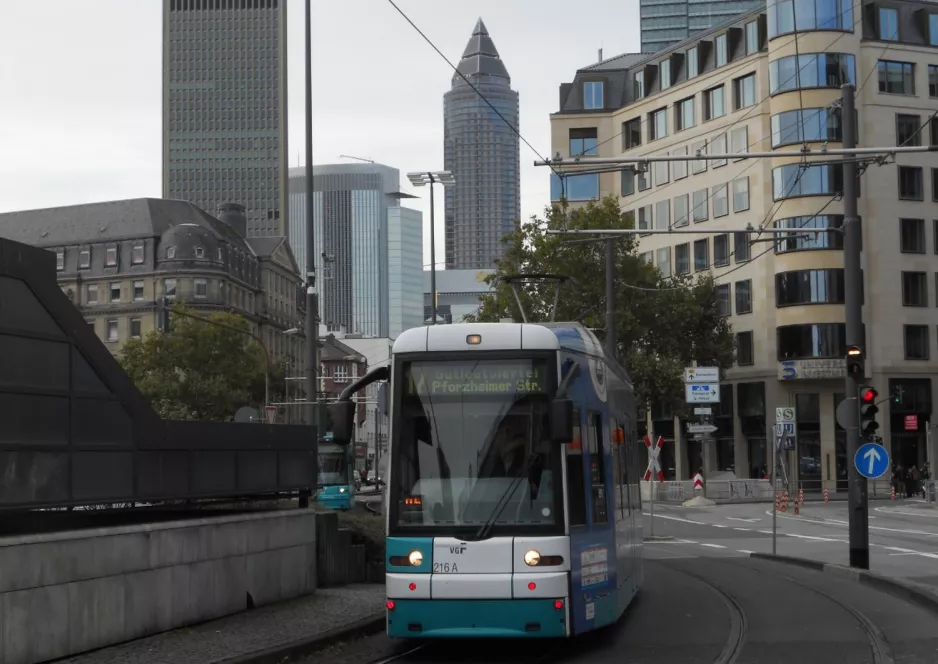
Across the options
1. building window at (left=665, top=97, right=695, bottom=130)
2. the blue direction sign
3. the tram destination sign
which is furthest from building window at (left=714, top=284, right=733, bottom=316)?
the tram destination sign

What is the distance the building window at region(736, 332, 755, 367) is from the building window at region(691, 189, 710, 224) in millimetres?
5933

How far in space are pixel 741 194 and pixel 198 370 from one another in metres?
31.8

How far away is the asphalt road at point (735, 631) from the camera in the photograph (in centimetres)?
1254

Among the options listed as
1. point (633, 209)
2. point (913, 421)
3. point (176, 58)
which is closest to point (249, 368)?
point (633, 209)

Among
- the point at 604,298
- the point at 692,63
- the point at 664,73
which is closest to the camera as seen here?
the point at 604,298

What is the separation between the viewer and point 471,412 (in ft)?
41.3

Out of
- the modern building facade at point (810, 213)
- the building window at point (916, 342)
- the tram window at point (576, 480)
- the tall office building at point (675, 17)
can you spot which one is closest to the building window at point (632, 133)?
the modern building facade at point (810, 213)

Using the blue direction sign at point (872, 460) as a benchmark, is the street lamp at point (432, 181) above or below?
above

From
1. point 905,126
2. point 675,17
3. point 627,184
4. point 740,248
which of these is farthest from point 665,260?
point 675,17

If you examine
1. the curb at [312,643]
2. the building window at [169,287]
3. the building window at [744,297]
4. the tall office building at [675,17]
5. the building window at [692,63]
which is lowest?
the curb at [312,643]

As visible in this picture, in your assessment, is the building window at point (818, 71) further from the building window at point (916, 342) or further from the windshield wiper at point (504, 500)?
the windshield wiper at point (504, 500)

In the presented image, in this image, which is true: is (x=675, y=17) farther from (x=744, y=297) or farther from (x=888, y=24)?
(x=744, y=297)

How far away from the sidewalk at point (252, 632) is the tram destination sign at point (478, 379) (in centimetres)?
249

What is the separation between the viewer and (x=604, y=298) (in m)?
58.3
